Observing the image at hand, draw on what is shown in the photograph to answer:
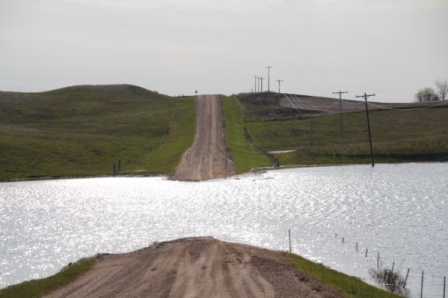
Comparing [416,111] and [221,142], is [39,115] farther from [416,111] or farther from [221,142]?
[416,111]

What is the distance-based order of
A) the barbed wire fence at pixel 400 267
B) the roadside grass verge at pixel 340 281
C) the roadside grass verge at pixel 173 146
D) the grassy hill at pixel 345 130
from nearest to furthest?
the roadside grass verge at pixel 340 281, the barbed wire fence at pixel 400 267, the roadside grass verge at pixel 173 146, the grassy hill at pixel 345 130

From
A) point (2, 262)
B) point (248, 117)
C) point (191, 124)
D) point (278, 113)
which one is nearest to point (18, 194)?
point (2, 262)

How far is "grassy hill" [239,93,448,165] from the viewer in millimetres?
112188

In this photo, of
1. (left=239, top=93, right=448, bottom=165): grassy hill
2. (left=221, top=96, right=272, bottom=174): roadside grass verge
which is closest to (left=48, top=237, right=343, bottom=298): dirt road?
(left=221, top=96, right=272, bottom=174): roadside grass verge

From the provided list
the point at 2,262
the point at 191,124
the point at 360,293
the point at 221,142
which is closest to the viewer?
the point at 360,293

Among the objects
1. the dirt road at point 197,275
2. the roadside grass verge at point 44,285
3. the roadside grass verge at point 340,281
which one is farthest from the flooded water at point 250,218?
the dirt road at point 197,275

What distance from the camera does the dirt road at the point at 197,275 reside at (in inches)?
1203

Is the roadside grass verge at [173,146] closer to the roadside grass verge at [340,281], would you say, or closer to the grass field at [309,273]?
the grass field at [309,273]

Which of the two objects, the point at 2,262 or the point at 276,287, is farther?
the point at 2,262

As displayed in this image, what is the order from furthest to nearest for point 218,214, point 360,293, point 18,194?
1. point 18,194
2. point 218,214
3. point 360,293

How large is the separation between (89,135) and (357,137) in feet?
174

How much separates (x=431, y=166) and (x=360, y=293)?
2997 inches

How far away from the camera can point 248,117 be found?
509ft

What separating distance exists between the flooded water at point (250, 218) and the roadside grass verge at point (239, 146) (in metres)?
9.26
